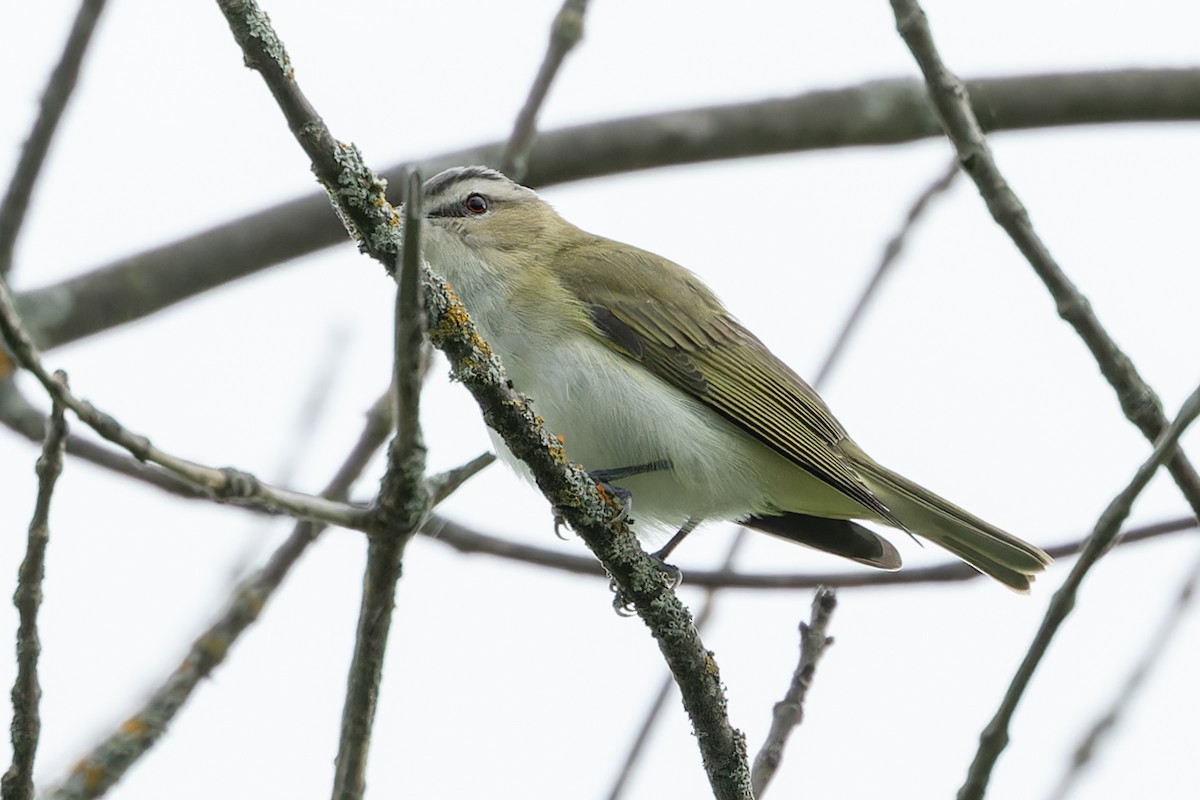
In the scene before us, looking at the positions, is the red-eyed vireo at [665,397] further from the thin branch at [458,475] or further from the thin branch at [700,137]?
the thin branch at [458,475]

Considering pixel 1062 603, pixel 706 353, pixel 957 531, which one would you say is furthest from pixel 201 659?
pixel 957 531

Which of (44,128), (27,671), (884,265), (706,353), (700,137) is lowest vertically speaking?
(27,671)

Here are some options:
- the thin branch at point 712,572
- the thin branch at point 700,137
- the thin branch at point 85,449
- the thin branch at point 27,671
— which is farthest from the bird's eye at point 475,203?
the thin branch at point 27,671

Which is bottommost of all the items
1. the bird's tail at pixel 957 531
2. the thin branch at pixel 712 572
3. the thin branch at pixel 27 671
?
the thin branch at pixel 27 671

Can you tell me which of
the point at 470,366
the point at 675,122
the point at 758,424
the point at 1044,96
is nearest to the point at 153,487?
the point at 470,366

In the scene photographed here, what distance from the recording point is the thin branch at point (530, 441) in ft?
8.41

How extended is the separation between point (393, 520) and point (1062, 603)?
3.83 feet

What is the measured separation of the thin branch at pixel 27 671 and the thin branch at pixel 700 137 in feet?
10.2

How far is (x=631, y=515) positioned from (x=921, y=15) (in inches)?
101

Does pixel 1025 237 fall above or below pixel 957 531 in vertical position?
below

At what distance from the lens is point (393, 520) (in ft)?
8.30

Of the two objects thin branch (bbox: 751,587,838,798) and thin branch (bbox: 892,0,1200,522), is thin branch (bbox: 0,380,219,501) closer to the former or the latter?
thin branch (bbox: 751,587,838,798)

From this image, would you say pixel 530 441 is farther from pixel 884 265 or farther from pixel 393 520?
pixel 884 265

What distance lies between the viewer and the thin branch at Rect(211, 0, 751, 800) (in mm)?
2564
